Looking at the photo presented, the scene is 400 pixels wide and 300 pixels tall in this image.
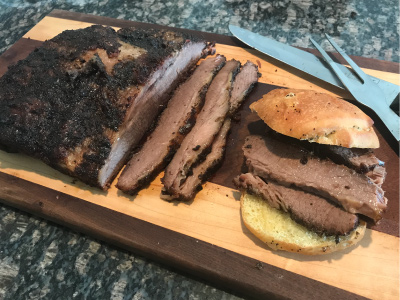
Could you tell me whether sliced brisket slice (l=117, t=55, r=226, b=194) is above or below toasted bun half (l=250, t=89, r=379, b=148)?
below

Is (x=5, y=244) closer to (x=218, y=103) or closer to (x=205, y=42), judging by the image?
(x=218, y=103)

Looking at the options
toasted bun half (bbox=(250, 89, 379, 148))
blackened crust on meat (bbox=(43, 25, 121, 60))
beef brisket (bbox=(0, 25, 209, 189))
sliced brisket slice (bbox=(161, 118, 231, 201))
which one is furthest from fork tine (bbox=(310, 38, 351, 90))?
blackened crust on meat (bbox=(43, 25, 121, 60))

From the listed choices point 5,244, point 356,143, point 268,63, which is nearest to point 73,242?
point 5,244

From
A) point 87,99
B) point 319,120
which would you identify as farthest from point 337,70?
point 87,99

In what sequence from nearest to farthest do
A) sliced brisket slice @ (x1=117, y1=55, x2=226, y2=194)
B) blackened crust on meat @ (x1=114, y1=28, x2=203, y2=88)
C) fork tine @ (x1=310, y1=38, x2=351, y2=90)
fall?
sliced brisket slice @ (x1=117, y1=55, x2=226, y2=194)
blackened crust on meat @ (x1=114, y1=28, x2=203, y2=88)
fork tine @ (x1=310, y1=38, x2=351, y2=90)

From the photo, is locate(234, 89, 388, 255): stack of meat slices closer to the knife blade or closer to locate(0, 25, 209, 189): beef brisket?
the knife blade

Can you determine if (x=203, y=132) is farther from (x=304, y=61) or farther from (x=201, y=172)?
(x=304, y=61)

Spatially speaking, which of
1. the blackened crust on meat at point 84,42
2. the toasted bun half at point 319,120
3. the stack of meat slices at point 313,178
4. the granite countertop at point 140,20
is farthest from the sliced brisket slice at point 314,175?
the blackened crust on meat at point 84,42
